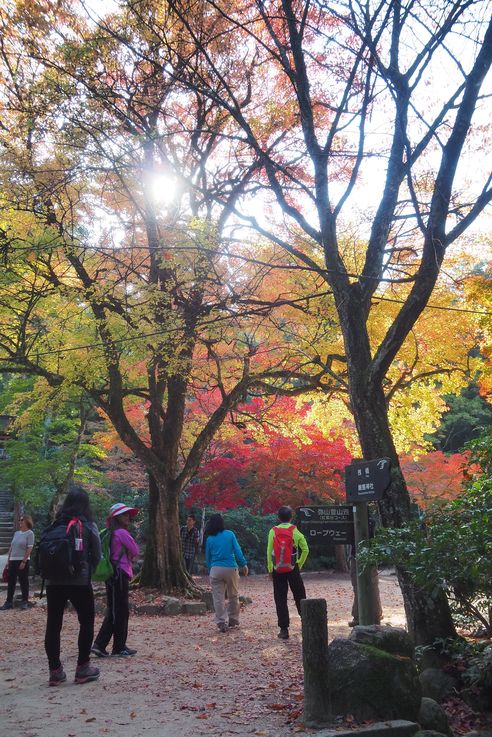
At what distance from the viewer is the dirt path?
4.19m

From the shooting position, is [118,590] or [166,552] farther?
[166,552]

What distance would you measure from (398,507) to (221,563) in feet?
11.1

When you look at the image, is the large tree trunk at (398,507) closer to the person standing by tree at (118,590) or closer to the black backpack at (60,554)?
the person standing by tree at (118,590)

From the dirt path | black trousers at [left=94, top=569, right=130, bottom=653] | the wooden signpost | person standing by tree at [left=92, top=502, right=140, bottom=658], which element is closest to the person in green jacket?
the dirt path

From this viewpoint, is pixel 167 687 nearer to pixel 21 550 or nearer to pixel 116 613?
pixel 116 613

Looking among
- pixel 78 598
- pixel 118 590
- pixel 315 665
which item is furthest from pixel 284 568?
pixel 315 665

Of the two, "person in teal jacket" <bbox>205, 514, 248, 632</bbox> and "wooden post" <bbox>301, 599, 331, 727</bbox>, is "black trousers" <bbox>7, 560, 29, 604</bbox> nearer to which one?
"person in teal jacket" <bbox>205, 514, 248, 632</bbox>

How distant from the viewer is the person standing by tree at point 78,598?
5227 mm

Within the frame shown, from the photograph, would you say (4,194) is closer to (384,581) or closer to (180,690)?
(180,690)

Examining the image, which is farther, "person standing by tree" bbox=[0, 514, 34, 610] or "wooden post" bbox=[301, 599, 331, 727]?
"person standing by tree" bbox=[0, 514, 34, 610]

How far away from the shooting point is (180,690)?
17.2ft

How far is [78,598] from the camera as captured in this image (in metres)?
5.32

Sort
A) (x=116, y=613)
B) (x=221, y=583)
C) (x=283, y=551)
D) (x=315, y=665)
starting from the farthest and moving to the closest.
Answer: (x=221, y=583)
(x=283, y=551)
(x=116, y=613)
(x=315, y=665)

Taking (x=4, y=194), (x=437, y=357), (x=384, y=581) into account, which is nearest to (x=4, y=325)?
(x=4, y=194)
